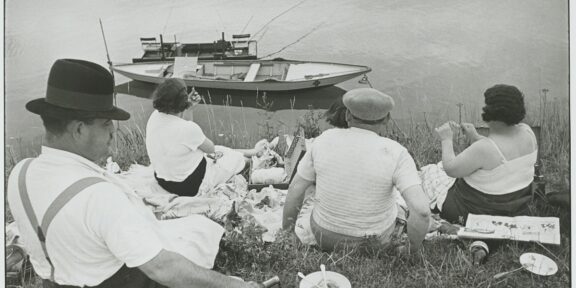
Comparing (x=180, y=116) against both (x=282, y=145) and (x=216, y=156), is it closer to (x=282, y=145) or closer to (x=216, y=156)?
(x=216, y=156)

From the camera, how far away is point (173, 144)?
3.94 m

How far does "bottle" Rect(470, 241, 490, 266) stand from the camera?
2725 millimetres

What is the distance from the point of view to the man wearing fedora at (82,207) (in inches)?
64.9

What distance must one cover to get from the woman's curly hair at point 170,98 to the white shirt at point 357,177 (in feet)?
4.54

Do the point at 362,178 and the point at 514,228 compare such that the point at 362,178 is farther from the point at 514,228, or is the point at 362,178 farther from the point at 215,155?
the point at 215,155

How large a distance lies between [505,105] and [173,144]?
2.47m

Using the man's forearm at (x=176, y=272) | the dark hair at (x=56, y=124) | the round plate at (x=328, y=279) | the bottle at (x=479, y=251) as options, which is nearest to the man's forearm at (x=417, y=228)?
the bottle at (x=479, y=251)

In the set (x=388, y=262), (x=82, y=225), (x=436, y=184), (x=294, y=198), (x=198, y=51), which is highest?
(x=198, y=51)

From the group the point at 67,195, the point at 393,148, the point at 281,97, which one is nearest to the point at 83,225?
the point at 67,195

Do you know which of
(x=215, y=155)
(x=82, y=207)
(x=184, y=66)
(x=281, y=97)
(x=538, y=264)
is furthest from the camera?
(x=281, y=97)

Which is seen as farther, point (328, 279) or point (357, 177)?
point (357, 177)

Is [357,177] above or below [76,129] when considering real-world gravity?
below

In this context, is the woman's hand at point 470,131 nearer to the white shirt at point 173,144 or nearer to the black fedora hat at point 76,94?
the white shirt at point 173,144

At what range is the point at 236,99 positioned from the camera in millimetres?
10805
